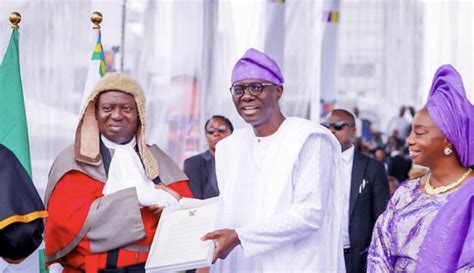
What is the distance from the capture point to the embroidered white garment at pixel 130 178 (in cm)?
419

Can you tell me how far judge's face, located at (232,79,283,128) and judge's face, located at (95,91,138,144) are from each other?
531 millimetres

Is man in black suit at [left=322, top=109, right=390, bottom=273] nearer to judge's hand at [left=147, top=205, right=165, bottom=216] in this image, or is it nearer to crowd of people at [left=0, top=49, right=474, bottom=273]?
crowd of people at [left=0, top=49, right=474, bottom=273]

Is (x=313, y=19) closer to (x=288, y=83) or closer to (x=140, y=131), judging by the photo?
(x=288, y=83)

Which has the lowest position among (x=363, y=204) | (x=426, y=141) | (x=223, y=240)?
(x=363, y=204)

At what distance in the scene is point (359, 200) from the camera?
240 inches

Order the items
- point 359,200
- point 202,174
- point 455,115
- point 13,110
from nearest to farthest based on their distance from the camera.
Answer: point 455,115 < point 13,110 < point 359,200 < point 202,174

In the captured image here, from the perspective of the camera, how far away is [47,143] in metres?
6.38

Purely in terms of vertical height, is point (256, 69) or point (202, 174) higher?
point (256, 69)

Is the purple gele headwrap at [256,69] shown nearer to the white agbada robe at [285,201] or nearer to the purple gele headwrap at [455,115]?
the white agbada robe at [285,201]

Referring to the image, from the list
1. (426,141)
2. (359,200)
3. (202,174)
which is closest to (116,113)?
(426,141)

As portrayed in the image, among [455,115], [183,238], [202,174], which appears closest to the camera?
[455,115]

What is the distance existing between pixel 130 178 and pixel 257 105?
729mm

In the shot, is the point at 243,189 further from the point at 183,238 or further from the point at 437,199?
the point at 437,199

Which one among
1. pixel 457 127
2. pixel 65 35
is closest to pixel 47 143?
pixel 65 35
